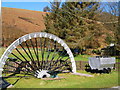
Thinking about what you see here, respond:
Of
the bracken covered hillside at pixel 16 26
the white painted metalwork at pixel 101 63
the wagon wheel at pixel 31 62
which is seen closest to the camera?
the wagon wheel at pixel 31 62

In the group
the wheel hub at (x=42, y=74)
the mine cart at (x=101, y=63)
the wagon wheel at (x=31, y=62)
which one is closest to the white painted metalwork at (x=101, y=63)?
the mine cart at (x=101, y=63)

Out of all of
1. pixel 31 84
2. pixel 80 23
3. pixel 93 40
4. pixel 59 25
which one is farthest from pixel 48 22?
pixel 31 84

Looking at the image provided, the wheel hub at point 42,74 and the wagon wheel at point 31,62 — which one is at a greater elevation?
the wagon wheel at point 31,62

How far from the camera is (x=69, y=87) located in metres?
9.54

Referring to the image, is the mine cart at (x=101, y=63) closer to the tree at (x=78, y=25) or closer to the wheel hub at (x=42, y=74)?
the wheel hub at (x=42, y=74)

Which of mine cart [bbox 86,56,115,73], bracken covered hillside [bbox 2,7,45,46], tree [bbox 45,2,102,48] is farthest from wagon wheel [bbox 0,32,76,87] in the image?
bracken covered hillside [bbox 2,7,45,46]

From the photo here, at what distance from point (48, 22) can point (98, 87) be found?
24.5m

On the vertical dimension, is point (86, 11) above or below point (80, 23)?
above

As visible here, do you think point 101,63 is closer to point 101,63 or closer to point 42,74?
point 101,63

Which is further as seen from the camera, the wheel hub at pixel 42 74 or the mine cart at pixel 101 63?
the mine cart at pixel 101 63

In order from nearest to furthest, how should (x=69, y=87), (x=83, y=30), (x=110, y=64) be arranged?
(x=69, y=87)
(x=110, y=64)
(x=83, y=30)

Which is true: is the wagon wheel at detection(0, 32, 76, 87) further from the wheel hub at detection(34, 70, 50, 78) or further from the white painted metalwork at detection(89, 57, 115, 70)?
the white painted metalwork at detection(89, 57, 115, 70)

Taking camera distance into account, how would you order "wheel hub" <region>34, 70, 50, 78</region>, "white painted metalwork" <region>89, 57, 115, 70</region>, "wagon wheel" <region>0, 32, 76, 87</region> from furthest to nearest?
"white painted metalwork" <region>89, 57, 115, 70</region> < "wheel hub" <region>34, 70, 50, 78</region> < "wagon wheel" <region>0, 32, 76, 87</region>

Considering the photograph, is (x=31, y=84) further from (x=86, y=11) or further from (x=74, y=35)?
(x=86, y=11)
